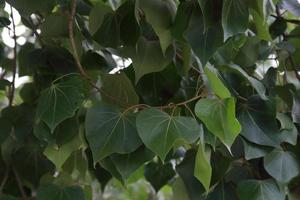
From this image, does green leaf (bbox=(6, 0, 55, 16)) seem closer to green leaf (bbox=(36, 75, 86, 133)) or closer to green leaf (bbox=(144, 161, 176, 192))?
green leaf (bbox=(36, 75, 86, 133))

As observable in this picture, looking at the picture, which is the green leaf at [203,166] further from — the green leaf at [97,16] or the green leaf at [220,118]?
the green leaf at [97,16]

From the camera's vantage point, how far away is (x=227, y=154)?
93 cm

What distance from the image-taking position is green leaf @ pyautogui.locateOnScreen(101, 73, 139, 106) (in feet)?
2.98

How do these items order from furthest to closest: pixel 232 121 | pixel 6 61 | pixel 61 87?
pixel 6 61 → pixel 61 87 → pixel 232 121

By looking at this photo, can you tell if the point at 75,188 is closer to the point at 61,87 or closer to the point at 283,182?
the point at 61,87

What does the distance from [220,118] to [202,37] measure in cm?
12

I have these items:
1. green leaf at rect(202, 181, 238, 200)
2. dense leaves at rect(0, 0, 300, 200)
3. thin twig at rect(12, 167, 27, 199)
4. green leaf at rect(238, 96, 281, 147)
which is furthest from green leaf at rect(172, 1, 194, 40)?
thin twig at rect(12, 167, 27, 199)

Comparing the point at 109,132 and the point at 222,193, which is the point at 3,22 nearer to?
the point at 109,132

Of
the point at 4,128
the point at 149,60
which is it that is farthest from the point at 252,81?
the point at 4,128

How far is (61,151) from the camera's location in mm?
935

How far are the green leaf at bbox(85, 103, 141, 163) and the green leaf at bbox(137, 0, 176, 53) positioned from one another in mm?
126

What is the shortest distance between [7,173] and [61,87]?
38 cm

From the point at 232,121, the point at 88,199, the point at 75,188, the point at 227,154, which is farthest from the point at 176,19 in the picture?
the point at 88,199

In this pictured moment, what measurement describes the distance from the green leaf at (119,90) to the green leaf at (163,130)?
0.13m
